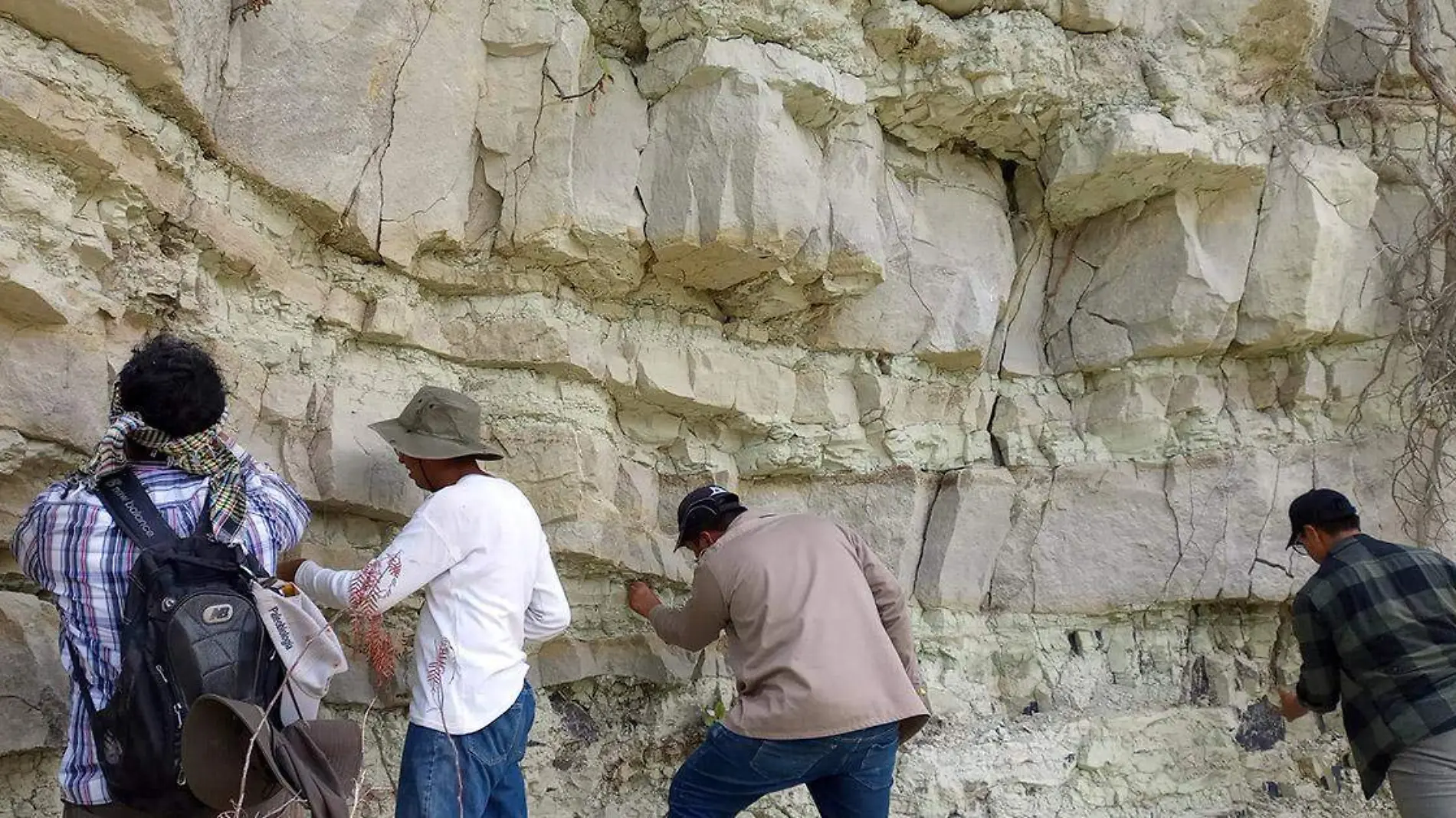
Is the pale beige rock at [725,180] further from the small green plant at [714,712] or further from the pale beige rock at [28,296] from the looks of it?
the pale beige rock at [28,296]

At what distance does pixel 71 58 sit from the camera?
2873mm

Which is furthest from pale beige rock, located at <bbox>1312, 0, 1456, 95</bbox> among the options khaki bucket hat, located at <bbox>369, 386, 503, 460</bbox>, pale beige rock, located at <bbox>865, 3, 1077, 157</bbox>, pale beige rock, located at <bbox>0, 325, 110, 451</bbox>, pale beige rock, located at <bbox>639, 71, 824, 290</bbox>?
pale beige rock, located at <bbox>0, 325, 110, 451</bbox>

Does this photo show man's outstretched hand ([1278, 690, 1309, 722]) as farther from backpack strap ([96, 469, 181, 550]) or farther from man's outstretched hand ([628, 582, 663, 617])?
backpack strap ([96, 469, 181, 550])

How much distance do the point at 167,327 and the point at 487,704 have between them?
138cm

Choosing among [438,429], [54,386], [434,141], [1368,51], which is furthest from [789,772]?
[1368,51]

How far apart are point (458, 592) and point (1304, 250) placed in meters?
3.83

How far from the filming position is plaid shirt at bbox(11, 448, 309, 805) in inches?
87.0

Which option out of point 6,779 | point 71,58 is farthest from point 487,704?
point 71,58

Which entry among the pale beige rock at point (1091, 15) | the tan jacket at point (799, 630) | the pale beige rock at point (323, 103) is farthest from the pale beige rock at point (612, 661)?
the pale beige rock at point (1091, 15)

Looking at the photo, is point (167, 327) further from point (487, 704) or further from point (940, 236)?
point (940, 236)

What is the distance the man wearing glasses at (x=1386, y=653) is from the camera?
3428mm

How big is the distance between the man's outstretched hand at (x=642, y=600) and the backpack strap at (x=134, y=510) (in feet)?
5.99

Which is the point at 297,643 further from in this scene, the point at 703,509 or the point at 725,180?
the point at 725,180

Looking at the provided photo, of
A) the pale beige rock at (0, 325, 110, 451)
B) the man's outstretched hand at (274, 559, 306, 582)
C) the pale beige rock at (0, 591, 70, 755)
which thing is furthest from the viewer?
the man's outstretched hand at (274, 559, 306, 582)
